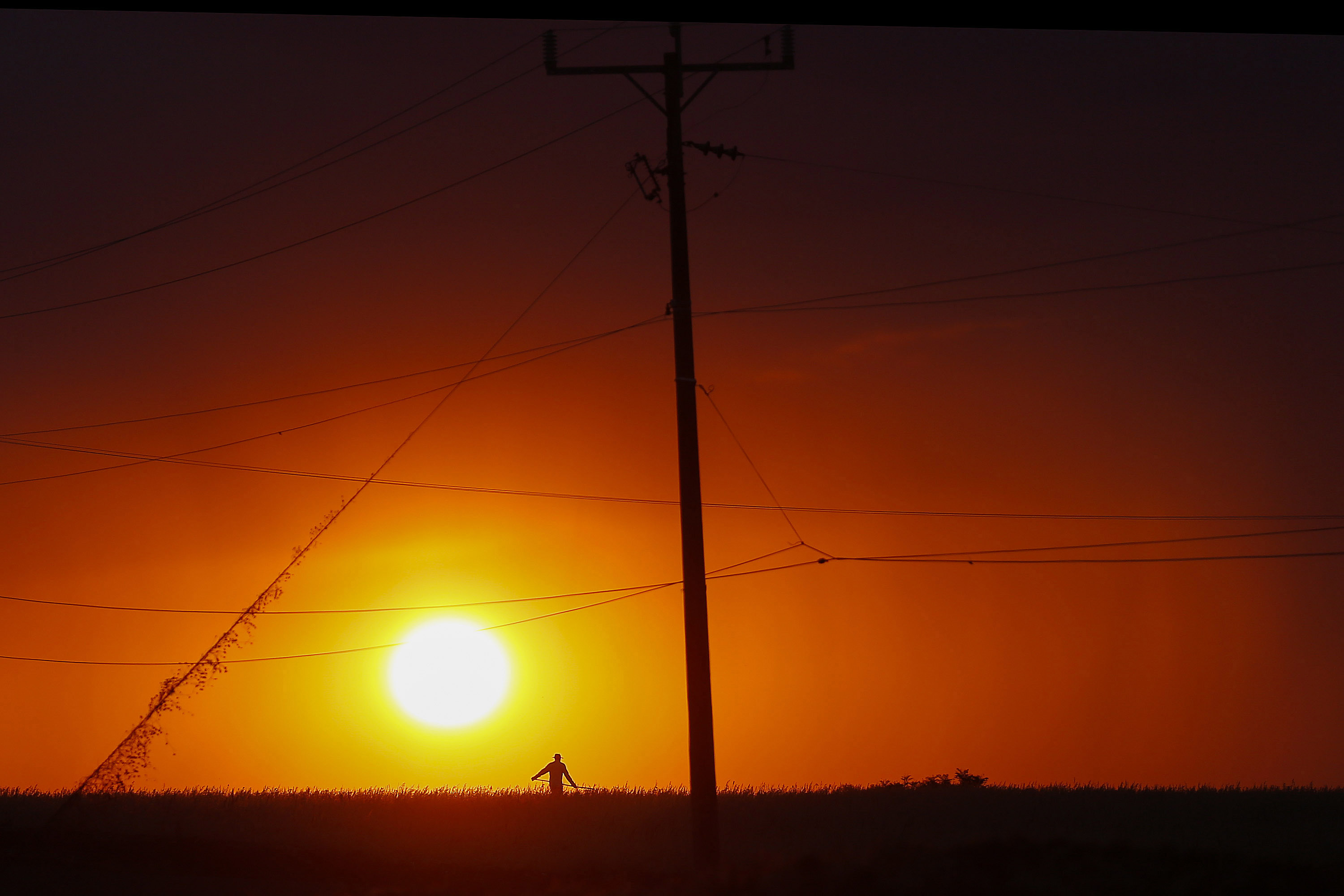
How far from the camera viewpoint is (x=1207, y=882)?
1591cm

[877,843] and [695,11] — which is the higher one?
[695,11]

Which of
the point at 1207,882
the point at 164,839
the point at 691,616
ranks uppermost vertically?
the point at 691,616

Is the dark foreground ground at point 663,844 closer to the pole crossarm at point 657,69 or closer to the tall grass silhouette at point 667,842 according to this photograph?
the tall grass silhouette at point 667,842

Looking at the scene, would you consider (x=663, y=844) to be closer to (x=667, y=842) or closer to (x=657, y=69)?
(x=667, y=842)

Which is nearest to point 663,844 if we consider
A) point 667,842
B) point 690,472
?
point 667,842

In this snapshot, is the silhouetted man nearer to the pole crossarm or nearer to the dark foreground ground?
the dark foreground ground

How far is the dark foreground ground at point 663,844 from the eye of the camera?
53.5 feet

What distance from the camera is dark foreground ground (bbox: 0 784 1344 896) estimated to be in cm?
1630

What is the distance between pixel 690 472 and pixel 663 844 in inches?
351

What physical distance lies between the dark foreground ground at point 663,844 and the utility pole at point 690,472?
1206 mm

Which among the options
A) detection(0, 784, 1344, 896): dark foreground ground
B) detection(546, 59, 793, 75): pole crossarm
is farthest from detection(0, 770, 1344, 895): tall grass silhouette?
detection(546, 59, 793, 75): pole crossarm

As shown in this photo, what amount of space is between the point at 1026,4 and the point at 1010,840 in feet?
57.1

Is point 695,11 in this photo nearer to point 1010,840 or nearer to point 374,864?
point 1010,840

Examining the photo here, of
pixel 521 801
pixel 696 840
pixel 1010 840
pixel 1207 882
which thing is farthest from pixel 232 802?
pixel 1207 882
